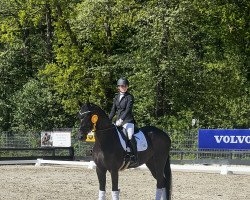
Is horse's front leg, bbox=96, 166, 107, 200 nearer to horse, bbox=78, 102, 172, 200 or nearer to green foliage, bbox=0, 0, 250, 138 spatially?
horse, bbox=78, 102, 172, 200

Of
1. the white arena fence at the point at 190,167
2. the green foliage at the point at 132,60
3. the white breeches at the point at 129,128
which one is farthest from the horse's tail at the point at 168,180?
the green foliage at the point at 132,60

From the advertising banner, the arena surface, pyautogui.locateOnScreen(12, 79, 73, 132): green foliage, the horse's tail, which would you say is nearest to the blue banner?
the arena surface

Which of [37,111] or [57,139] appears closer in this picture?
[57,139]

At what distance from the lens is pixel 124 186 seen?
18.2 m

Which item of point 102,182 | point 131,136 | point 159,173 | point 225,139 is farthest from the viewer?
point 225,139

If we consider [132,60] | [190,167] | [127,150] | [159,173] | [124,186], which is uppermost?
[132,60]

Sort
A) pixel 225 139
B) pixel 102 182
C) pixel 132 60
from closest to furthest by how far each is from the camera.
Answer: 1. pixel 102 182
2. pixel 225 139
3. pixel 132 60

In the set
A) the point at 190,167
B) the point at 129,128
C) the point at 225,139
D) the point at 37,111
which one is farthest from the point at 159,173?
the point at 37,111

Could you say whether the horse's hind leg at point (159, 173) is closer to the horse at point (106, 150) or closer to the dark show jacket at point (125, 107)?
the horse at point (106, 150)

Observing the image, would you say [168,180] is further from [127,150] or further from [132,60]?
[132,60]

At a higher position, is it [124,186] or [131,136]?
[131,136]

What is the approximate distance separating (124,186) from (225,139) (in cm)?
981

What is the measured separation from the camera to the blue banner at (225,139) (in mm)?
26484

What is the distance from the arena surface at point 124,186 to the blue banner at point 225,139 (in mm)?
3957
